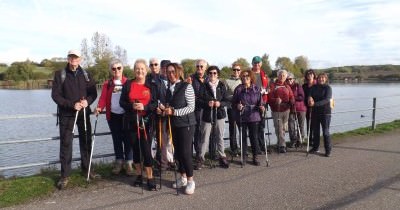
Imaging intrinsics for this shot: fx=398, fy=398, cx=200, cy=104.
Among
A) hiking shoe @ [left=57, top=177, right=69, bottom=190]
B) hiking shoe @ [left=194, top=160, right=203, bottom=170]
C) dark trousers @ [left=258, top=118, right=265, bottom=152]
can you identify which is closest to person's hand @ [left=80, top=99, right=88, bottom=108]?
hiking shoe @ [left=57, top=177, right=69, bottom=190]

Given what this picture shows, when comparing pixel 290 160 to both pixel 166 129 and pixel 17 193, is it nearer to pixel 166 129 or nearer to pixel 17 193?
pixel 166 129

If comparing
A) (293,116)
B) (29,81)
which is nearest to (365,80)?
(29,81)

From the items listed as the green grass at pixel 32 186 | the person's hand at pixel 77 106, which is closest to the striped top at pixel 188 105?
the person's hand at pixel 77 106

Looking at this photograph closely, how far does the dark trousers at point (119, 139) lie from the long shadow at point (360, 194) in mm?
3450

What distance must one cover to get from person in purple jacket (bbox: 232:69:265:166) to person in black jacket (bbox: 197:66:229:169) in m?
0.48

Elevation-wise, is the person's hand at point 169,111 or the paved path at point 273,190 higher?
the person's hand at point 169,111

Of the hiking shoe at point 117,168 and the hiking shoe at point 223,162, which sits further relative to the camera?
the hiking shoe at point 223,162

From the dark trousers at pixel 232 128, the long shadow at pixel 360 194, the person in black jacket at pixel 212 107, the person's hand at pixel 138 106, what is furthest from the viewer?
the dark trousers at pixel 232 128

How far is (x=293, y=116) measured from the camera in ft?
33.2

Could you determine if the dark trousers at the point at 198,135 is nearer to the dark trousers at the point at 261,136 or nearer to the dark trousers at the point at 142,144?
the dark trousers at the point at 142,144

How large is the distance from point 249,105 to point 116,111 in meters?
2.75

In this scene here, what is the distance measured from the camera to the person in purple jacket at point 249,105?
8.16 meters

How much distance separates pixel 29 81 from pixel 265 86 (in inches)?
2878

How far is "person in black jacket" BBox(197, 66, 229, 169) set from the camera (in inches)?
301
